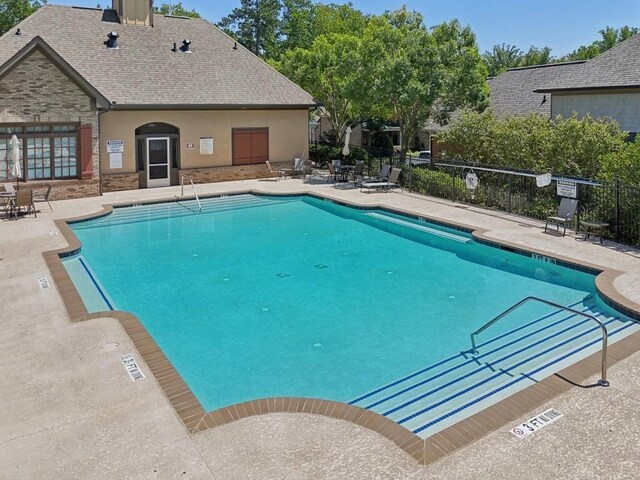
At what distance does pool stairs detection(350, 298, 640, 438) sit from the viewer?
6867mm

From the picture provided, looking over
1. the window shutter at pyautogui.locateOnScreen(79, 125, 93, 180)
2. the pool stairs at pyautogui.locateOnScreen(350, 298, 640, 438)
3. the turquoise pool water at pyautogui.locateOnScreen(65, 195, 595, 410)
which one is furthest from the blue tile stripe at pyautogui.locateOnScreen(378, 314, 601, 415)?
the window shutter at pyautogui.locateOnScreen(79, 125, 93, 180)

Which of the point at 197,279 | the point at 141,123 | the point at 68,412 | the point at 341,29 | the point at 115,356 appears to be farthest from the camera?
the point at 341,29

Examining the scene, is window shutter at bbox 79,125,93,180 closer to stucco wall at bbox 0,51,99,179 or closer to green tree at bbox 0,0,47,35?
stucco wall at bbox 0,51,99,179

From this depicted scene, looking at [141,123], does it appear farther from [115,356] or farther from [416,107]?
[115,356]

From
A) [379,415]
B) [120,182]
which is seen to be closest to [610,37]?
[120,182]

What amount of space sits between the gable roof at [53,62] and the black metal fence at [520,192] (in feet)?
38.6

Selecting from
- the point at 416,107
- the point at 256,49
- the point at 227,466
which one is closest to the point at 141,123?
the point at 416,107

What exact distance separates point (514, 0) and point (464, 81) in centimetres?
A: 1883

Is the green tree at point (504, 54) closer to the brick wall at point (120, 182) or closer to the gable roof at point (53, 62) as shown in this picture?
the brick wall at point (120, 182)

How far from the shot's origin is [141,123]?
22.1 metres

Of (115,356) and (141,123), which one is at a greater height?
(141,123)

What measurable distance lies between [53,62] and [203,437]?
17317 millimetres

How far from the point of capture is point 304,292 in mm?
11359

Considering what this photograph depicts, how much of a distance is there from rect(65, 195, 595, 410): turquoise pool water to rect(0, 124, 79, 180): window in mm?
3688
